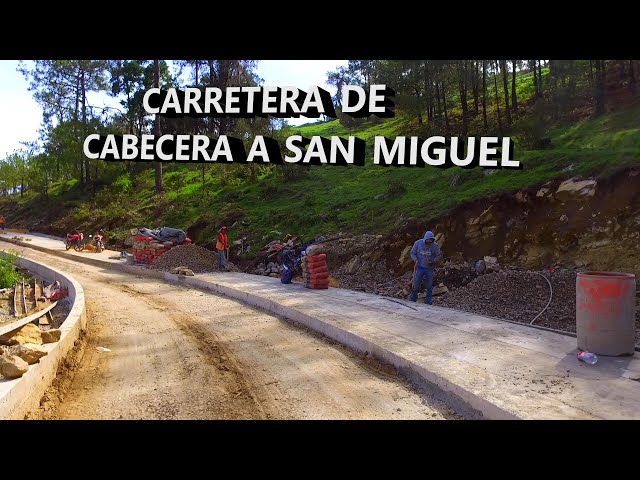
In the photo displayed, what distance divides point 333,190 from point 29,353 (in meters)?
20.9

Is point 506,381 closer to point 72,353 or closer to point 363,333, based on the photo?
point 363,333

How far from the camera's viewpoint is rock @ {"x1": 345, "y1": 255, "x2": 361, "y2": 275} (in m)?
17.5

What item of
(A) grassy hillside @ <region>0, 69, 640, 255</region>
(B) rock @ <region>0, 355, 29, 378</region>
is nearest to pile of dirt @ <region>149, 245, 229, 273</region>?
(A) grassy hillside @ <region>0, 69, 640, 255</region>

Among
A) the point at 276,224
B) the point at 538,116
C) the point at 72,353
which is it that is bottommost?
the point at 72,353

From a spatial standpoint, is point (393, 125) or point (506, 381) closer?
point (506, 381)

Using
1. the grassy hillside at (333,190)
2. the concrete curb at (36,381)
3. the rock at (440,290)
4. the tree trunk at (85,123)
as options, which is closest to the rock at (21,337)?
the concrete curb at (36,381)

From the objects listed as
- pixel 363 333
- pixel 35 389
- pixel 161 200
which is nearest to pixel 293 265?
pixel 363 333

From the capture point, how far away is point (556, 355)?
6.86 metres

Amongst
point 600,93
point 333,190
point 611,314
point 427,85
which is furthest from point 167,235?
point 600,93

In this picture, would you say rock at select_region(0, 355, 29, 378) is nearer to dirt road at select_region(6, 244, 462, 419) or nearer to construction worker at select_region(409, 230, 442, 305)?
dirt road at select_region(6, 244, 462, 419)

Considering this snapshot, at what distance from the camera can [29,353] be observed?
257 inches
